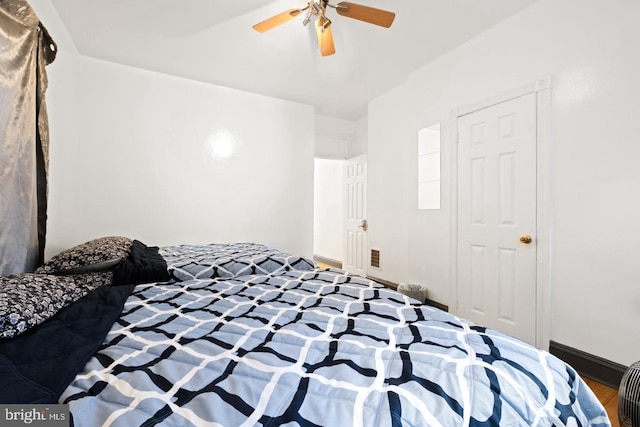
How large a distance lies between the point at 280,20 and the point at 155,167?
217cm

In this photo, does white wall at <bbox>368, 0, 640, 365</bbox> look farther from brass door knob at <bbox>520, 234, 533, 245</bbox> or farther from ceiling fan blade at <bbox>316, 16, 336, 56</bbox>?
ceiling fan blade at <bbox>316, 16, 336, 56</bbox>

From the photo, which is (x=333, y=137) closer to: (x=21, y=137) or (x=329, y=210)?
(x=329, y=210)

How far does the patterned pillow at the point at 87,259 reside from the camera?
63.3 inches

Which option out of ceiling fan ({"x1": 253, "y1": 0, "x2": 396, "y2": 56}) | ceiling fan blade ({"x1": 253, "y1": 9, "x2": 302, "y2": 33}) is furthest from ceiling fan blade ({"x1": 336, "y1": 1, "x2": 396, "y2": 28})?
ceiling fan blade ({"x1": 253, "y1": 9, "x2": 302, "y2": 33})

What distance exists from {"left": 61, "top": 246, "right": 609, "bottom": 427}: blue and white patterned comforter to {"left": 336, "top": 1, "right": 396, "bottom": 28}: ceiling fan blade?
182cm

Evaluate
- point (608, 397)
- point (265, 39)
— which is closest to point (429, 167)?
point (265, 39)

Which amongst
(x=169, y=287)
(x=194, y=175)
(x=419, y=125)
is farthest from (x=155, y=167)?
(x=419, y=125)

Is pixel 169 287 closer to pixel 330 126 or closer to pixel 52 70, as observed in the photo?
pixel 52 70

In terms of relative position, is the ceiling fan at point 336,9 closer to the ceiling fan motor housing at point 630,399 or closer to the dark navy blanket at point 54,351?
the dark navy blanket at point 54,351

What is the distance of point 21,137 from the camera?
1531 mm

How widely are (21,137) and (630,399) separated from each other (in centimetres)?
296

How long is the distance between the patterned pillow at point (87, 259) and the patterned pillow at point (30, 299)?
32 cm

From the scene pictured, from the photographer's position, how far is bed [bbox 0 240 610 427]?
61cm

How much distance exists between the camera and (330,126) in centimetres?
472
